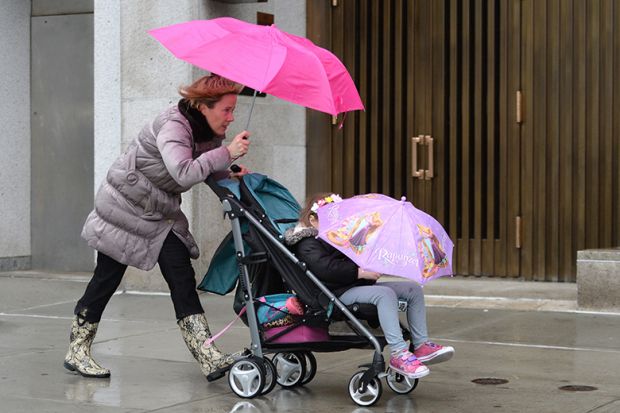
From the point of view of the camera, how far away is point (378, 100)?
11297 millimetres

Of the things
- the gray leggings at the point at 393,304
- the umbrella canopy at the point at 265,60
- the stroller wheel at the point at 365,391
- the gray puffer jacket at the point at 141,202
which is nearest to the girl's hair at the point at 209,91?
the gray puffer jacket at the point at 141,202

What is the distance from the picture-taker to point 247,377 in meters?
6.27

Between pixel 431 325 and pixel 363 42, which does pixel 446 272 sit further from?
pixel 363 42

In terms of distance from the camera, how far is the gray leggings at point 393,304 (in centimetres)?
602

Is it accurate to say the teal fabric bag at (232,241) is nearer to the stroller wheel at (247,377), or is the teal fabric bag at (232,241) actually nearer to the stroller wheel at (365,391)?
the stroller wheel at (247,377)

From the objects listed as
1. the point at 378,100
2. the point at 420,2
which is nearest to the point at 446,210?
the point at 378,100

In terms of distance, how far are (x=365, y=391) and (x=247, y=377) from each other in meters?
0.65

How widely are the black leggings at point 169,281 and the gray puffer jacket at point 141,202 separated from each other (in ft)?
0.22

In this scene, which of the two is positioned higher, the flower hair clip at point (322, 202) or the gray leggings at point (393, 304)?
the flower hair clip at point (322, 202)

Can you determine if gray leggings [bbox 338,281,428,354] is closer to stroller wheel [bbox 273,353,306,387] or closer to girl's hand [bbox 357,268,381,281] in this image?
girl's hand [bbox 357,268,381,281]

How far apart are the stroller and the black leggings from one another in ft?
0.57

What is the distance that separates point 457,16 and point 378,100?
3.57ft

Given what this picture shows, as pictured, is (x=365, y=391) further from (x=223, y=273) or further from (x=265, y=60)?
(x=265, y=60)

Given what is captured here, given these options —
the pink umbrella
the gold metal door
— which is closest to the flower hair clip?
the pink umbrella
